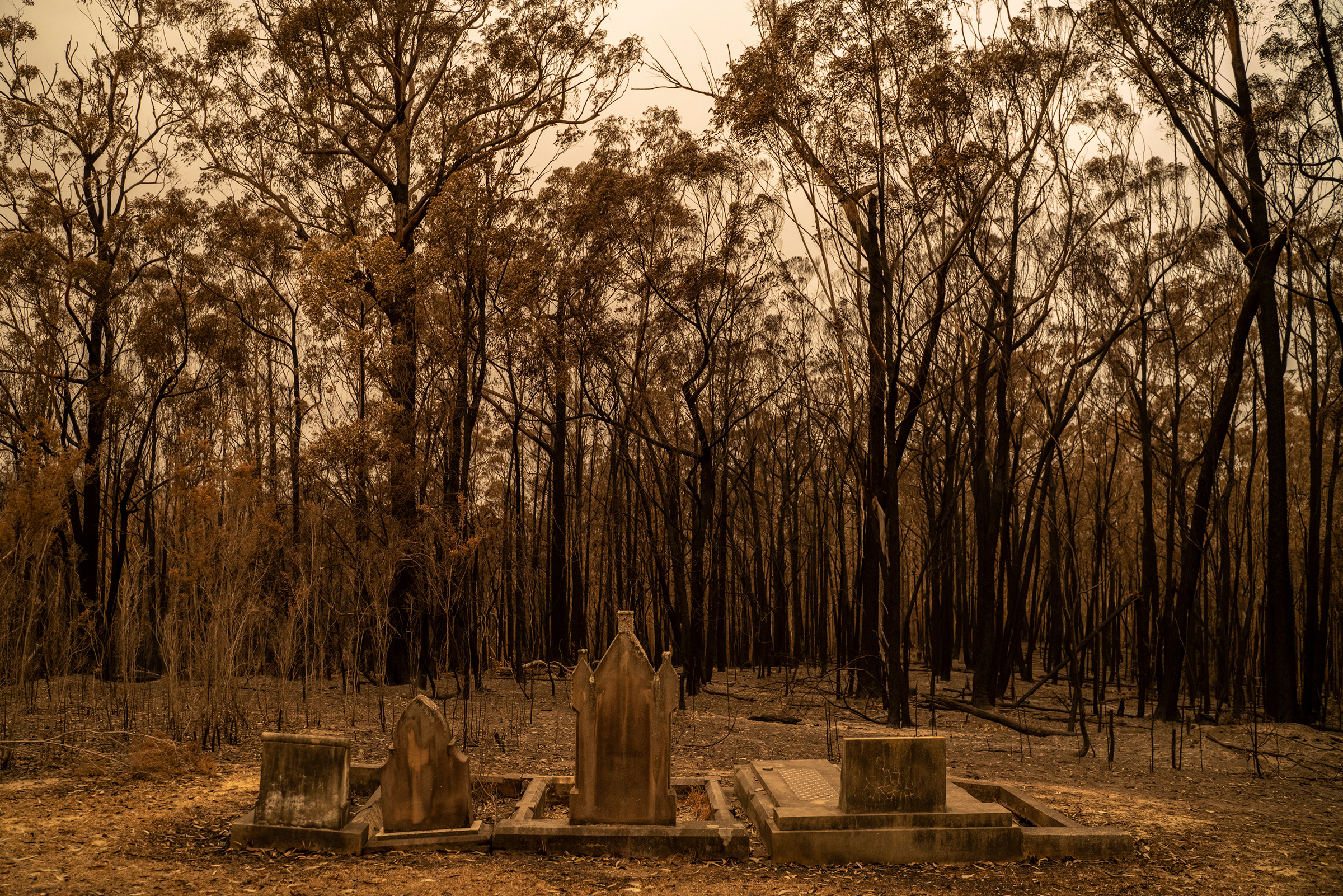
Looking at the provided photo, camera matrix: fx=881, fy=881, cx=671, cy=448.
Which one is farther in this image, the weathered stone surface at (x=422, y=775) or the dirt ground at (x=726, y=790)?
the weathered stone surface at (x=422, y=775)

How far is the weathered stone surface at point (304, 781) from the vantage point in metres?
6.20

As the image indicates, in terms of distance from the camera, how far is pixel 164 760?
28.4 ft

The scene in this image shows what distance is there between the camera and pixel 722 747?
11070mm

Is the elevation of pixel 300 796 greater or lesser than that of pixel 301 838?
greater

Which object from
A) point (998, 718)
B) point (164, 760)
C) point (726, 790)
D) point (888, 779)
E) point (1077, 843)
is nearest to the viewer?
point (1077, 843)

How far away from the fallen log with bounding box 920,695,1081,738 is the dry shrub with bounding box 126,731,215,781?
828cm

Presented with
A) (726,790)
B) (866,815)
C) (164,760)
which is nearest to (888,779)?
(866,815)

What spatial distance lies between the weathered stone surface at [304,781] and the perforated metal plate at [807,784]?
3.54 metres

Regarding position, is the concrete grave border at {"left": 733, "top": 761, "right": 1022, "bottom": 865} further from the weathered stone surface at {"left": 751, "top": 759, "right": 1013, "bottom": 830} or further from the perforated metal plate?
the perforated metal plate

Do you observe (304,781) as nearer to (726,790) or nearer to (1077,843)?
(726,790)

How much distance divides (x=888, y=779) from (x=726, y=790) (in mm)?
2258

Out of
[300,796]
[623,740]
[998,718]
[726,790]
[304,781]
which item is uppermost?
→ [623,740]

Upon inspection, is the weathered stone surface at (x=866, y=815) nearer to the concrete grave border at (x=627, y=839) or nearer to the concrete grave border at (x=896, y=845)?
the concrete grave border at (x=896, y=845)

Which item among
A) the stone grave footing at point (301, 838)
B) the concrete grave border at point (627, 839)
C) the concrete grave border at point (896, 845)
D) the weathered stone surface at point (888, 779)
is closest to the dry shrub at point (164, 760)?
the stone grave footing at point (301, 838)
